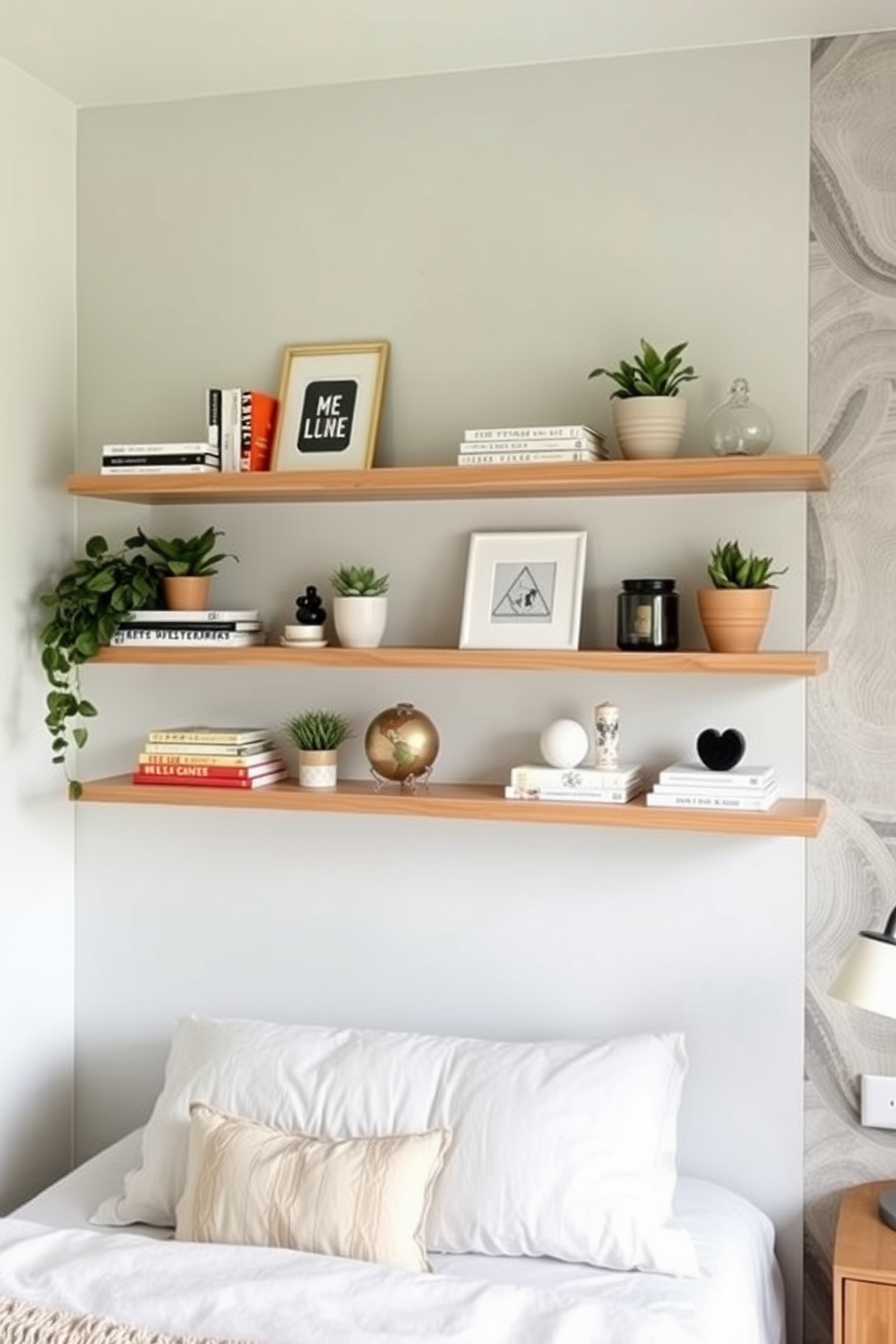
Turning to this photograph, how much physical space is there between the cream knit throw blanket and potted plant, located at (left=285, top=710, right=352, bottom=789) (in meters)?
0.98

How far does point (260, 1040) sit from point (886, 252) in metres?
1.73

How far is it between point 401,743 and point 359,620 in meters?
0.23

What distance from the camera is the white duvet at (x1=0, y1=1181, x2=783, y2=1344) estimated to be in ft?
6.30

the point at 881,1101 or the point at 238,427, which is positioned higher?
the point at 238,427

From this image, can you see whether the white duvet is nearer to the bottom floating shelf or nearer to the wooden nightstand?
the wooden nightstand

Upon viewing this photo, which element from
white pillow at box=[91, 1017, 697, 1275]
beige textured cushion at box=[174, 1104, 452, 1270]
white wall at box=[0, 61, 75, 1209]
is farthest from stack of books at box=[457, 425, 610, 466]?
beige textured cushion at box=[174, 1104, 452, 1270]

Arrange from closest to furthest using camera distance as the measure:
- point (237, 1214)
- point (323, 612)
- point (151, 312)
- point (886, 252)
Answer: point (237, 1214) < point (886, 252) < point (323, 612) < point (151, 312)

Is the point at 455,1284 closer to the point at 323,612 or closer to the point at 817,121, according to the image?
the point at 323,612

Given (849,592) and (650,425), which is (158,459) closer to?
(650,425)

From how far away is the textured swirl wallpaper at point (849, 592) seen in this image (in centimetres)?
247

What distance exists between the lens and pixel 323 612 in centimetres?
268

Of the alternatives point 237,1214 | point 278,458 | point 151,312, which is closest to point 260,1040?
point 237,1214

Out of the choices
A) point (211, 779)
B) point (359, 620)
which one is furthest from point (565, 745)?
point (211, 779)

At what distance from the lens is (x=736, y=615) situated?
7.77 feet
